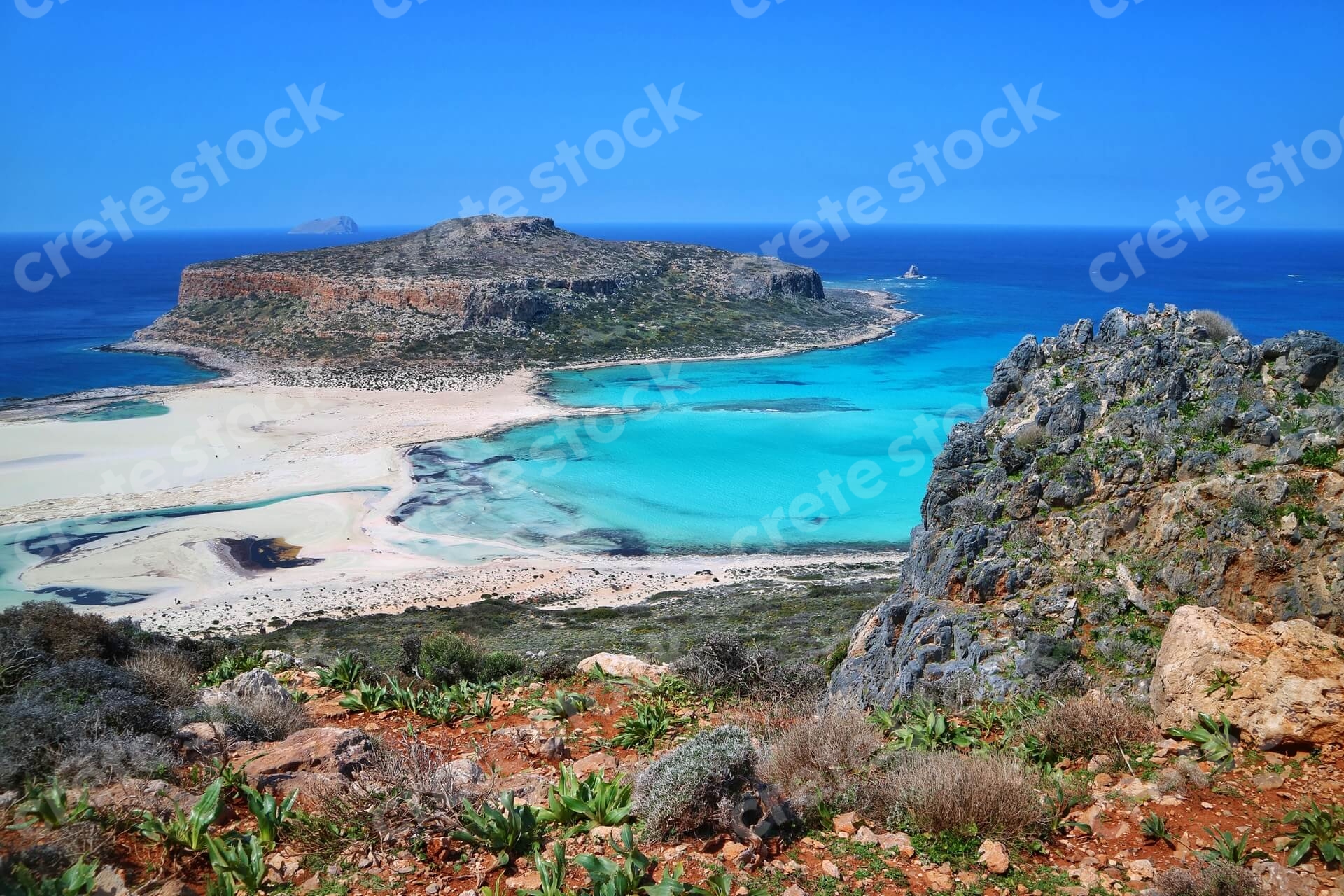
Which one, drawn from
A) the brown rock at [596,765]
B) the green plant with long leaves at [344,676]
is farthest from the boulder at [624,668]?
the brown rock at [596,765]

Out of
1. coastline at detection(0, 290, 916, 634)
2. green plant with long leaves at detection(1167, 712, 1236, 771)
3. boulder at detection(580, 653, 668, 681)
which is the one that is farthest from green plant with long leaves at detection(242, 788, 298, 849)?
coastline at detection(0, 290, 916, 634)

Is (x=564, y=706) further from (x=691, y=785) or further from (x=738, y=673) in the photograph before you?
(x=691, y=785)

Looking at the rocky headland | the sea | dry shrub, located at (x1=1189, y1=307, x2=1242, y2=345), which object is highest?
the rocky headland

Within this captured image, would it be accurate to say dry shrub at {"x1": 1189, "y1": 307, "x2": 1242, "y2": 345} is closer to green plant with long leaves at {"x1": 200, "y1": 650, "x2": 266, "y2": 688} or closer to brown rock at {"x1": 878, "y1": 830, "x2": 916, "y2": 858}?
brown rock at {"x1": 878, "y1": 830, "x2": 916, "y2": 858}

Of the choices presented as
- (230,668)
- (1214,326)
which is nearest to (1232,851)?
(1214,326)

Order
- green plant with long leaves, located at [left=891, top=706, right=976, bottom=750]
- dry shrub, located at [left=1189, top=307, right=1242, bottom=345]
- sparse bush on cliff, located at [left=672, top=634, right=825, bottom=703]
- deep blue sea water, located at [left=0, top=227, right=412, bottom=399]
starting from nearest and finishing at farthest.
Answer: green plant with long leaves, located at [left=891, top=706, right=976, bottom=750], sparse bush on cliff, located at [left=672, top=634, right=825, bottom=703], dry shrub, located at [left=1189, top=307, right=1242, bottom=345], deep blue sea water, located at [left=0, top=227, right=412, bottom=399]

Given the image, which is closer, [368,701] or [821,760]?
[821,760]
